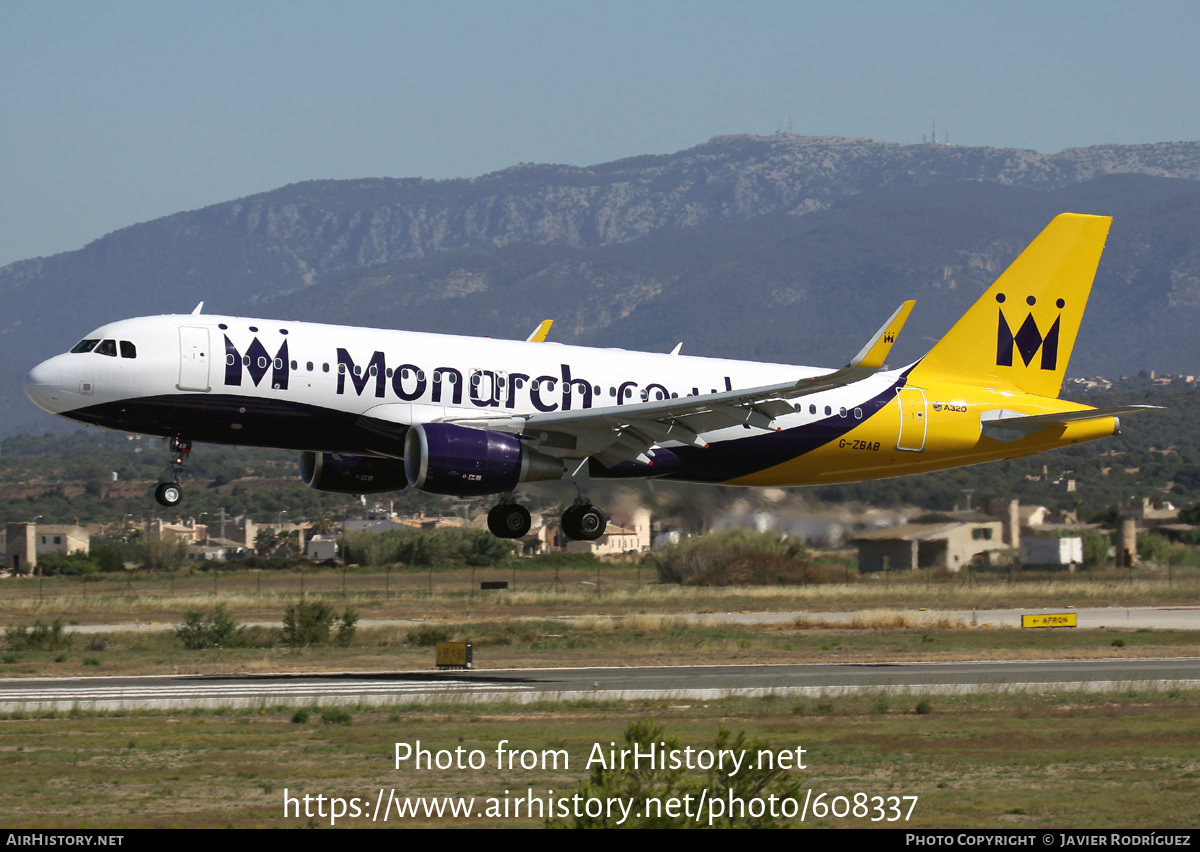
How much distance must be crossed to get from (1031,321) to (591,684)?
609 inches

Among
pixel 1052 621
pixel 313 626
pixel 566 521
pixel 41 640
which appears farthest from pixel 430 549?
pixel 566 521

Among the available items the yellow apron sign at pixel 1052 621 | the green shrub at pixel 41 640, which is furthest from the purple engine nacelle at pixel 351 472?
the yellow apron sign at pixel 1052 621

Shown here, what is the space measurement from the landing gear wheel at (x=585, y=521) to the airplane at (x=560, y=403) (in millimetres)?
48

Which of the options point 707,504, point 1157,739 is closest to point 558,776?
point 1157,739

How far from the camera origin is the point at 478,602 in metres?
76.6

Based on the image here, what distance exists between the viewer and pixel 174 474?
109 ft

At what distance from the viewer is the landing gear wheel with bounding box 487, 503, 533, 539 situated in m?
35.8

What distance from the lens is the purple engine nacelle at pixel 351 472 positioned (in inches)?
1451

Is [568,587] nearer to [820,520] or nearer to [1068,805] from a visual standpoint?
[820,520]

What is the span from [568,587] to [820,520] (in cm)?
3789

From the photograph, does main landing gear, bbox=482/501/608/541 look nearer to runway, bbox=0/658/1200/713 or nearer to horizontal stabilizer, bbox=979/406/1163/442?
runway, bbox=0/658/1200/713

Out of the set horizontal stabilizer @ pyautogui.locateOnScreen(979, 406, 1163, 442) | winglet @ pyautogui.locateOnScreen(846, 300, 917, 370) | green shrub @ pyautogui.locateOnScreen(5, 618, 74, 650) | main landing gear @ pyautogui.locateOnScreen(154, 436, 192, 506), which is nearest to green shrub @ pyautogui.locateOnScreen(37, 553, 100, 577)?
green shrub @ pyautogui.locateOnScreen(5, 618, 74, 650)

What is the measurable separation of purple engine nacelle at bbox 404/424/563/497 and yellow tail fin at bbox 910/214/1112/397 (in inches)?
464

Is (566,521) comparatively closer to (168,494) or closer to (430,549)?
(168,494)
